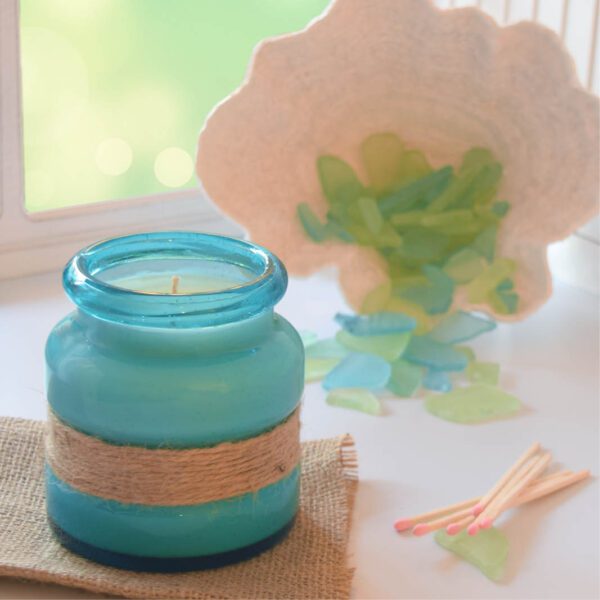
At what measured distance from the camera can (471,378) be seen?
0.97 metres

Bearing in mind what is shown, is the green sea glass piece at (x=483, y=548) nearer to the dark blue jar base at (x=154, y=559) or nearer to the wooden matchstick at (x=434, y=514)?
the wooden matchstick at (x=434, y=514)

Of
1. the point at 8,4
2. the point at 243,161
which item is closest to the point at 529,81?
the point at 243,161

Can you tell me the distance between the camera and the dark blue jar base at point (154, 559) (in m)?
0.63

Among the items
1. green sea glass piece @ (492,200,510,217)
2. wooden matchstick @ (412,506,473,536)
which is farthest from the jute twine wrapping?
green sea glass piece @ (492,200,510,217)

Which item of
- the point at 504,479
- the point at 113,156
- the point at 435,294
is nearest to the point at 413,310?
the point at 435,294

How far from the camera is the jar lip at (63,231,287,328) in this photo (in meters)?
0.61

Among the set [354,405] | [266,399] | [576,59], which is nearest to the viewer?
[266,399]

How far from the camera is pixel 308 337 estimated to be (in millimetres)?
1005

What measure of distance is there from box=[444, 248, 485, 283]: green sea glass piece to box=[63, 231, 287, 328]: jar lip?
37cm

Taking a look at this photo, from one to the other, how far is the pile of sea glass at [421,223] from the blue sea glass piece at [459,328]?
0.5 inches

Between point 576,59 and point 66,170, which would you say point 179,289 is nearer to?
point 66,170

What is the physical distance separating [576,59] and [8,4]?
1.79 feet

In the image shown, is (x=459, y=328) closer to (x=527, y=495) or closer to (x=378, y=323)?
(x=378, y=323)

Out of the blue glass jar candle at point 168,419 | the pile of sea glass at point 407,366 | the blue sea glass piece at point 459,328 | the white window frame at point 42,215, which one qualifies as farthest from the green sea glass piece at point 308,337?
the blue glass jar candle at point 168,419
